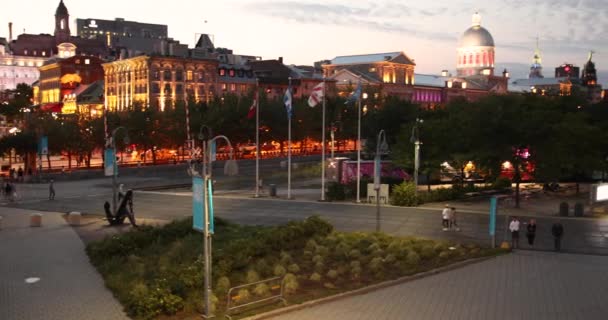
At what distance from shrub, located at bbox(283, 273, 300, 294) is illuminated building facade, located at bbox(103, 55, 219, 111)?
3850 inches

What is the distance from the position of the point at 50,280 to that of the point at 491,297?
16.3m

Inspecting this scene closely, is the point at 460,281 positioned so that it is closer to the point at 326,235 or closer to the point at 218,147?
the point at 326,235

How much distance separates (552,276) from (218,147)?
2985 inches

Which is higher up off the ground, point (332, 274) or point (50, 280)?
point (332, 274)

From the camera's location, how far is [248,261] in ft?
78.6

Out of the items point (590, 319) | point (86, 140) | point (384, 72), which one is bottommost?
point (590, 319)

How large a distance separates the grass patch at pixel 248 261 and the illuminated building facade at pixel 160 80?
296 ft

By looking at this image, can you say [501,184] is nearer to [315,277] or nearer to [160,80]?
[315,277]

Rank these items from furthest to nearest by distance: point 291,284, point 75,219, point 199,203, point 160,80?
point 160,80
point 75,219
point 291,284
point 199,203

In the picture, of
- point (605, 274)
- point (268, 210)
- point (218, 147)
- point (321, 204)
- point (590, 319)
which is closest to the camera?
point (590, 319)

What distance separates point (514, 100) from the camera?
50.2 meters

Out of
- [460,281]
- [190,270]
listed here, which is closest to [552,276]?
[460,281]

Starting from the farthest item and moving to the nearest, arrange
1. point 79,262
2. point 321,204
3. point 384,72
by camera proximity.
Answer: point 384,72 → point 321,204 → point 79,262

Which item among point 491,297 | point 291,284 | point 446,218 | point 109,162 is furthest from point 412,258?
point 109,162
